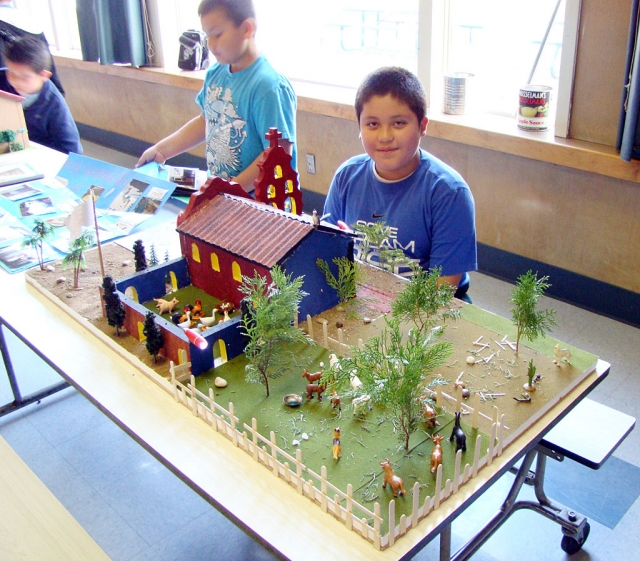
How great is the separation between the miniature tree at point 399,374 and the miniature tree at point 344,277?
45 cm

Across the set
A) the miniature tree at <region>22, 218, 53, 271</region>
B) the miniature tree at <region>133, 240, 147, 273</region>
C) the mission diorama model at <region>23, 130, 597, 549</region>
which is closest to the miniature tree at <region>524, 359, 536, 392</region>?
the mission diorama model at <region>23, 130, 597, 549</region>

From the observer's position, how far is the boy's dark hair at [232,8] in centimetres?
242

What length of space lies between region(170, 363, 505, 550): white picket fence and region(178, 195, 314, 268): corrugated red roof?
0.40m

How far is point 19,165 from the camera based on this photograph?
306 cm

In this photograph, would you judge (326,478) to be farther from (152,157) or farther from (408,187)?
(152,157)

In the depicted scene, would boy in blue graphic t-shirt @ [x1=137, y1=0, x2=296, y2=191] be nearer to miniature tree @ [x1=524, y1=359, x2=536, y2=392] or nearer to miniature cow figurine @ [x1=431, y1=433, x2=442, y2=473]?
miniature tree @ [x1=524, y1=359, x2=536, y2=392]

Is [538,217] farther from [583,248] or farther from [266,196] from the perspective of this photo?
[266,196]

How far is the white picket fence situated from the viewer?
1089 millimetres

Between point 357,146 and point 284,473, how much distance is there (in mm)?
3185

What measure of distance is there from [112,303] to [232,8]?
1.30m

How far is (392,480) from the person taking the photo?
45.7 inches

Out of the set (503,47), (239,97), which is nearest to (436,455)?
(239,97)

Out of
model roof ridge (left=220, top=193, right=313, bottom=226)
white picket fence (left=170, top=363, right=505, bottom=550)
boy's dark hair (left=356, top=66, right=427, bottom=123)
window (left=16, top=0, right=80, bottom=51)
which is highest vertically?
window (left=16, top=0, right=80, bottom=51)

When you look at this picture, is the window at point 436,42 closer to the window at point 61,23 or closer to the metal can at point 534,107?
the metal can at point 534,107
